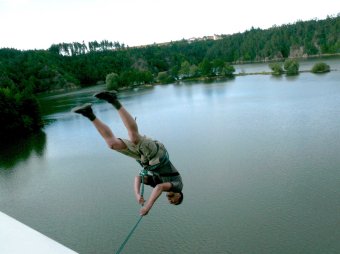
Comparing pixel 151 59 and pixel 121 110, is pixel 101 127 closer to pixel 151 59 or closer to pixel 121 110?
pixel 121 110

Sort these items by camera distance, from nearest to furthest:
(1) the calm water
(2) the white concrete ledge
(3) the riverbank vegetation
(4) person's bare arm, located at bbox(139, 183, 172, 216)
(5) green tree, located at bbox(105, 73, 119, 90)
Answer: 1. (2) the white concrete ledge
2. (4) person's bare arm, located at bbox(139, 183, 172, 216)
3. (1) the calm water
4. (5) green tree, located at bbox(105, 73, 119, 90)
5. (3) the riverbank vegetation

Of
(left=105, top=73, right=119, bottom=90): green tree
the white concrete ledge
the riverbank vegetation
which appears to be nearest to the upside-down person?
the white concrete ledge

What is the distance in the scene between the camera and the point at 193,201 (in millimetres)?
12766

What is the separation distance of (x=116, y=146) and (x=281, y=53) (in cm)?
8866

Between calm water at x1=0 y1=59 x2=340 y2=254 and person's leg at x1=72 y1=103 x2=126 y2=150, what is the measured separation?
8784mm

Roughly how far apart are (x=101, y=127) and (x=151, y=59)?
81923 millimetres

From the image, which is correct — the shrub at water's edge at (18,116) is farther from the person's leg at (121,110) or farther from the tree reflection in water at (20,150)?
the person's leg at (121,110)

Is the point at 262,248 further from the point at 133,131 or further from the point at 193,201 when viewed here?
the point at 133,131

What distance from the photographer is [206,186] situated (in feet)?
44.7

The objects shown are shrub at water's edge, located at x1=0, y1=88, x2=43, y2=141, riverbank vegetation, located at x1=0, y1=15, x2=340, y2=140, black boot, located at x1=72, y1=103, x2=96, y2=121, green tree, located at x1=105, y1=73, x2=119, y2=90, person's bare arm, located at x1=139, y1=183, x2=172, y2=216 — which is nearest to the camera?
black boot, located at x1=72, y1=103, x2=96, y2=121

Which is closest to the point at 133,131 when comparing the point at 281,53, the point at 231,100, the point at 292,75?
the point at 231,100

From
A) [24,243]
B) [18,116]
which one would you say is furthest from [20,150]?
[24,243]

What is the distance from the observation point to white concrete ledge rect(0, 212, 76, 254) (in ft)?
4.44

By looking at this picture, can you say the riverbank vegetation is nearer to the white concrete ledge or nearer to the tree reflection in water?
the tree reflection in water
